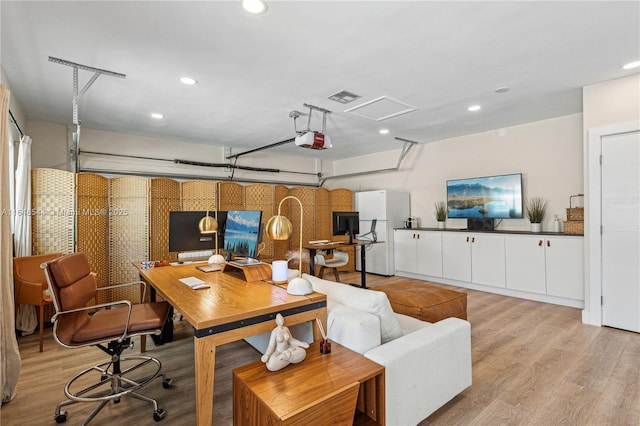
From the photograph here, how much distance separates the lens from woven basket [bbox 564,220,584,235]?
13.2 feet

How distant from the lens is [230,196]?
19.0ft

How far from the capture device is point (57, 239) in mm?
3955

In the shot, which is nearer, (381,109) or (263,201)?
(381,109)

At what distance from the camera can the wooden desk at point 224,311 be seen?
1.48 metres

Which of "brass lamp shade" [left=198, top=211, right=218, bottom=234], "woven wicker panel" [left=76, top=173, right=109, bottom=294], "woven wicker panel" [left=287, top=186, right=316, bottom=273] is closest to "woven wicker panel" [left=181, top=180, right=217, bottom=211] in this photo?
"woven wicker panel" [left=76, top=173, right=109, bottom=294]

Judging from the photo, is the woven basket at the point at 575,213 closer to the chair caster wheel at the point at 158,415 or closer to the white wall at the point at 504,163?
the white wall at the point at 504,163

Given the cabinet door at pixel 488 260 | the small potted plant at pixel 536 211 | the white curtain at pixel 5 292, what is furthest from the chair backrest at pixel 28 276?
the small potted plant at pixel 536 211

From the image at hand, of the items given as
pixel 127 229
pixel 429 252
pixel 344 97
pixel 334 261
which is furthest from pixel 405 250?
pixel 127 229

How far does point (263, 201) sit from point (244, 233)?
373cm

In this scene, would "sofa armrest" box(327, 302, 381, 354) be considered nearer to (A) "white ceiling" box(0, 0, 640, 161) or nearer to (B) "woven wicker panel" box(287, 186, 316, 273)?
(A) "white ceiling" box(0, 0, 640, 161)

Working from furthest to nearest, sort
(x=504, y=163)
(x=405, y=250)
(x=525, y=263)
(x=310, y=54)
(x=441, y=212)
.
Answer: (x=405, y=250) → (x=441, y=212) → (x=504, y=163) → (x=525, y=263) → (x=310, y=54)

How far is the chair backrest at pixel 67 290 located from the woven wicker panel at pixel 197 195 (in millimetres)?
3213

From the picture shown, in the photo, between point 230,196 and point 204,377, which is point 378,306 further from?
point 230,196

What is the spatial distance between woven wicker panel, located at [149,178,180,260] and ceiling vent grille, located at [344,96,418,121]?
3.29 m
